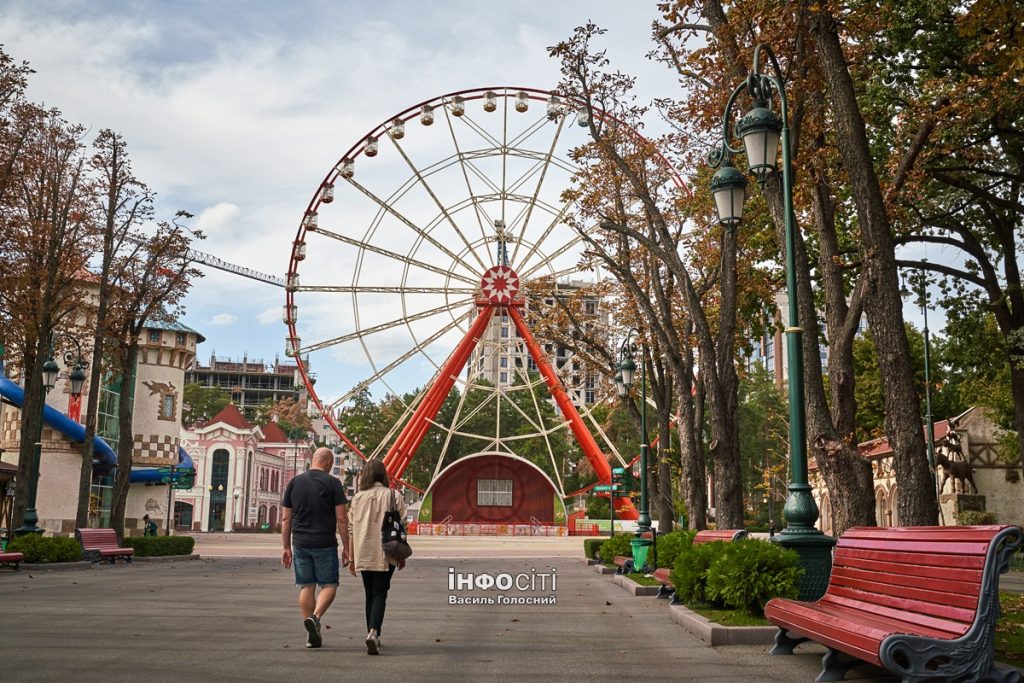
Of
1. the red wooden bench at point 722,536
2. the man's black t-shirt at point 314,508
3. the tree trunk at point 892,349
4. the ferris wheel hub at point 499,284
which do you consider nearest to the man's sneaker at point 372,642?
the man's black t-shirt at point 314,508

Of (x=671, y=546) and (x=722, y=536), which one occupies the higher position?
(x=722, y=536)

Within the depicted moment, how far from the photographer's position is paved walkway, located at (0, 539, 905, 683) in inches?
285

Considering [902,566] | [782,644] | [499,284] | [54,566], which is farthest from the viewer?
[499,284]

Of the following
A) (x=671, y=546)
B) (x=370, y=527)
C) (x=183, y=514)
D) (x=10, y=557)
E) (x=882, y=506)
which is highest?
(x=882, y=506)

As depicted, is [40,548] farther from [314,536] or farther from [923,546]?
[923,546]

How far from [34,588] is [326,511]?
958 centimetres

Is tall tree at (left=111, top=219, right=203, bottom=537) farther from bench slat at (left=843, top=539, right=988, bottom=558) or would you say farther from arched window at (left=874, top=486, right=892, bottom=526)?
arched window at (left=874, top=486, right=892, bottom=526)

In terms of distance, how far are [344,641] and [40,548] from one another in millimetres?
15741

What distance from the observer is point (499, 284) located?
40.2 m

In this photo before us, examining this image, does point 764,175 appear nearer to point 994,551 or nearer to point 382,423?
point 994,551

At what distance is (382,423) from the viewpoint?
264 ft

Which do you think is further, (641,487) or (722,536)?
(641,487)

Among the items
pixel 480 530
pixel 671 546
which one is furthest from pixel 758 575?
pixel 480 530

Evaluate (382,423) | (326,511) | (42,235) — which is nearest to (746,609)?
(326,511)
